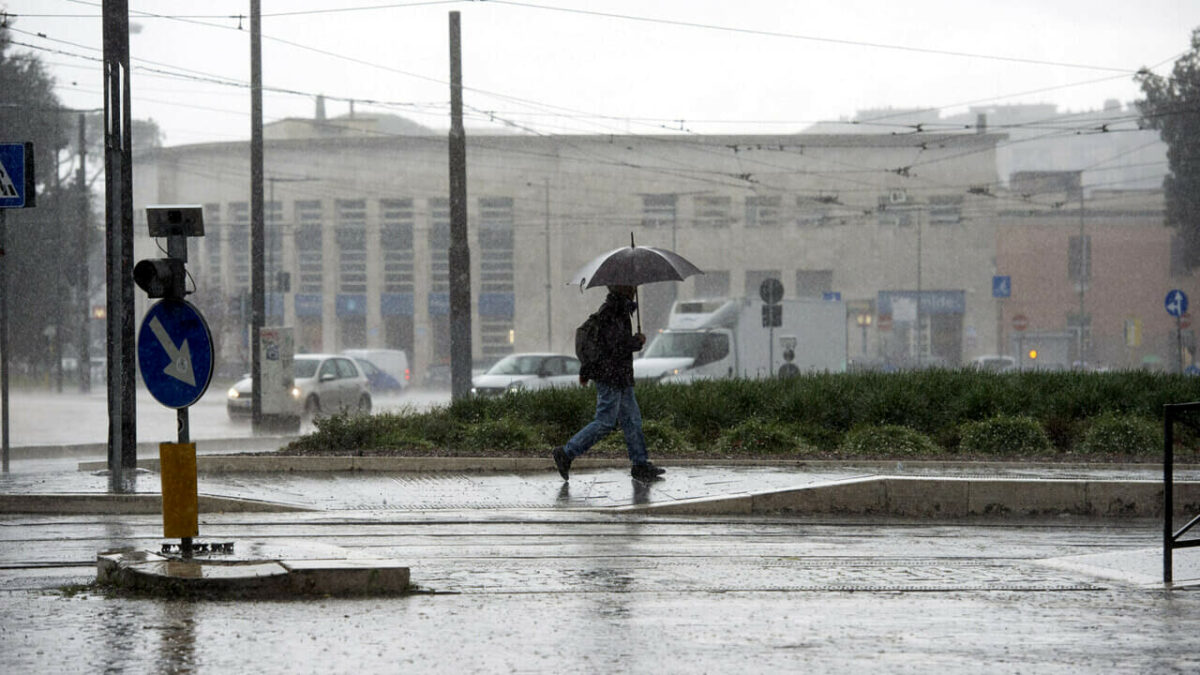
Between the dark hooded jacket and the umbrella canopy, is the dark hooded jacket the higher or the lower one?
the lower one

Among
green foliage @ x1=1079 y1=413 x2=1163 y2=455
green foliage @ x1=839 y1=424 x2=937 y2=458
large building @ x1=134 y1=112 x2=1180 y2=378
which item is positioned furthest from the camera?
large building @ x1=134 y1=112 x2=1180 y2=378

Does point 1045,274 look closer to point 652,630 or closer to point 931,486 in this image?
point 931,486

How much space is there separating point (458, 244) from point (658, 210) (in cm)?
4700

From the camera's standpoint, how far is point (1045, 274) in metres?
76.8

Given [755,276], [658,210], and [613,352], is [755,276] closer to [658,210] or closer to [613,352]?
[658,210]

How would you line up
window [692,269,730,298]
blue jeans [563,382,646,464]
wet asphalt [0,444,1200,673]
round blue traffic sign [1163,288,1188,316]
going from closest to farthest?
1. wet asphalt [0,444,1200,673]
2. blue jeans [563,382,646,464]
3. round blue traffic sign [1163,288,1188,316]
4. window [692,269,730,298]

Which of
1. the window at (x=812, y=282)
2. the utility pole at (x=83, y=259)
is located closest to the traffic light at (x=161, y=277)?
the utility pole at (x=83, y=259)

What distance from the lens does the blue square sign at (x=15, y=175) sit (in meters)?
14.0

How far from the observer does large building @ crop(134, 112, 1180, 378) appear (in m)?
69.5

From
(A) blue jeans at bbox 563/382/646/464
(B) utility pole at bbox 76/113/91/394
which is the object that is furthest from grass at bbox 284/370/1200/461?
(B) utility pole at bbox 76/113/91/394

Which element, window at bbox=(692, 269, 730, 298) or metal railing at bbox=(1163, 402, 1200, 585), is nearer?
metal railing at bbox=(1163, 402, 1200, 585)

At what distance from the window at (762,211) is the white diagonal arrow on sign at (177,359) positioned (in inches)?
2490

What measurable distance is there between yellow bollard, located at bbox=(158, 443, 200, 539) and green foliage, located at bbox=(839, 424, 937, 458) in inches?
363

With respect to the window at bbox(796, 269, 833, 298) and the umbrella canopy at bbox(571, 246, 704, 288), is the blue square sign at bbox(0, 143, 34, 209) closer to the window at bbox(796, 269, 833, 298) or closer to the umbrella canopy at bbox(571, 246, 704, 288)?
the umbrella canopy at bbox(571, 246, 704, 288)
